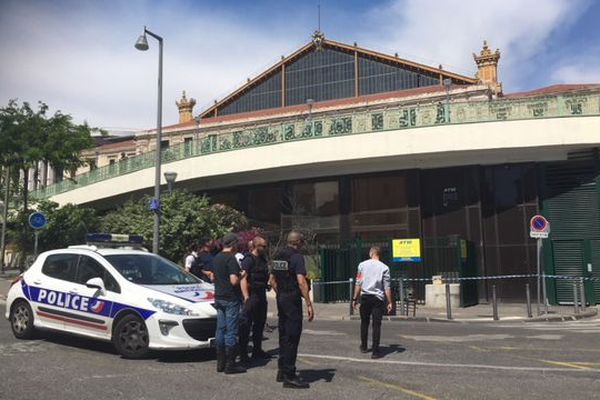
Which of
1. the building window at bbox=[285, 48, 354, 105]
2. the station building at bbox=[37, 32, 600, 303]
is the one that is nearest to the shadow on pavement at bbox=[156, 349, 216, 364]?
the station building at bbox=[37, 32, 600, 303]

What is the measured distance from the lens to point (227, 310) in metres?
7.00

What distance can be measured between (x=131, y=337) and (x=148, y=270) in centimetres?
116

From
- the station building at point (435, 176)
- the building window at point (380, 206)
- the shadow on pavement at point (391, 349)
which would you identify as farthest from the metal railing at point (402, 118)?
the shadow on pavement at point (391, 349)

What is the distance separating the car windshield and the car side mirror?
31 cm

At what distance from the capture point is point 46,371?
691 centimetres

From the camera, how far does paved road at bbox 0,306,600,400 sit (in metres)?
6.04

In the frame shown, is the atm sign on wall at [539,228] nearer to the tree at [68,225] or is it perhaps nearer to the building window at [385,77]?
the tree at [68,225]

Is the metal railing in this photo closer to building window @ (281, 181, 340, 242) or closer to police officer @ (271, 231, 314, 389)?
building window @ (281, 181, 340, 242)

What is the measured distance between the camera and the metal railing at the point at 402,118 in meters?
20.0

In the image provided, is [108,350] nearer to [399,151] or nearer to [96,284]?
[96,284]

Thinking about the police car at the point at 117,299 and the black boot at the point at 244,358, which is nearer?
the police car at the point at 117,299

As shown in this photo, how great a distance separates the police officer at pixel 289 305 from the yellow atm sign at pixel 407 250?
475 inches

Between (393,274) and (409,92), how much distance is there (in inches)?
869

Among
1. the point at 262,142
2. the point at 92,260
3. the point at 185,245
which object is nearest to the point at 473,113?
the point at 262,142
